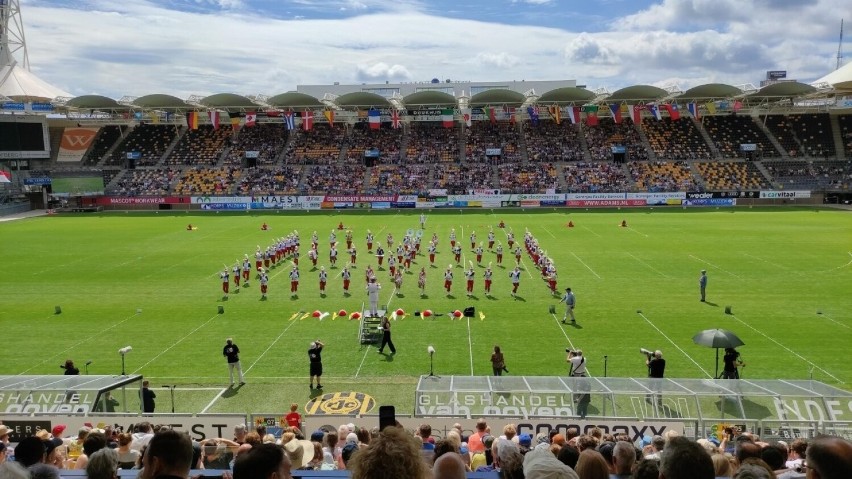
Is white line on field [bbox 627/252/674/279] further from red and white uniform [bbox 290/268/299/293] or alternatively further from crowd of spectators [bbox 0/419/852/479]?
crowd of spectators [bbox 0/419/852/479]

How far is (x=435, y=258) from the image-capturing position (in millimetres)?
32500

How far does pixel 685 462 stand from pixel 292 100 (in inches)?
2618

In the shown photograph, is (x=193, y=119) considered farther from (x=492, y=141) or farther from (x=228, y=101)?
(x=492, y=141)

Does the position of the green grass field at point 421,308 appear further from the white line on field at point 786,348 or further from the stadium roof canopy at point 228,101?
the stadium roof canopy at point 228,101

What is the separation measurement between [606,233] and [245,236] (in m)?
22.7

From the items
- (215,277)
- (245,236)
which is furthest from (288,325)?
(245,236)

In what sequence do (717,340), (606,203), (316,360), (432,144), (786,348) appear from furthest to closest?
(432,144)
(606,203)
(786,348)
(316,360)
(717,340)

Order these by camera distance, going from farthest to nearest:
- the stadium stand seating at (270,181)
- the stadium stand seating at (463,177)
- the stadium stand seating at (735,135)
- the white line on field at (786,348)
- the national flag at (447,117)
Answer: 1. the national flag at (447,117)
2. the stadium stand seating at (735,135)
3. the stadium stand seating at (270,181)
4. the stadium stand seating at (463,177)
5. the white line on field at (786,348)

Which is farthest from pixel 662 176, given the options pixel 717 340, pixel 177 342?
pixel 177 342

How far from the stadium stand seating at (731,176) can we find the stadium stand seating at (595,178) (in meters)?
7.58

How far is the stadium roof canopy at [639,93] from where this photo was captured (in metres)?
62.4

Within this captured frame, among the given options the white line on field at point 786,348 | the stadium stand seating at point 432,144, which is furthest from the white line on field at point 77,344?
the stadium stand seating at point 432,144

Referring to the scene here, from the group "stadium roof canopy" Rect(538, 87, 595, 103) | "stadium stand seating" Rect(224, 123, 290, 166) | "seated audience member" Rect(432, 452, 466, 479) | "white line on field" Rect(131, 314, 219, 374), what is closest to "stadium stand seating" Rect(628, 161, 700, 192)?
"stadium roof canopy" Rect(538, 87, 595, 103)

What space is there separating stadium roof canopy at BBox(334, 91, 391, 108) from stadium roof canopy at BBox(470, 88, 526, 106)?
9273 millimetres
